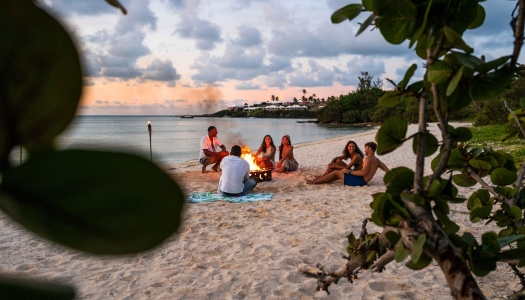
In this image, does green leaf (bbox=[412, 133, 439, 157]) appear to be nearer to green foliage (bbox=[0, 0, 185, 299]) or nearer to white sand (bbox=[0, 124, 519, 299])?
green foliage (bbox=[0, 0, 185, 299])

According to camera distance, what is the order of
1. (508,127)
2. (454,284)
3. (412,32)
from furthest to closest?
1. (508,127)
2. (454,284)
3. (412,32)

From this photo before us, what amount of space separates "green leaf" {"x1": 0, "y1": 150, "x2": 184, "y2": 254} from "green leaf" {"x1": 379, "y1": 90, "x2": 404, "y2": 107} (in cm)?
78

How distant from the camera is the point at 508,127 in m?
2.02

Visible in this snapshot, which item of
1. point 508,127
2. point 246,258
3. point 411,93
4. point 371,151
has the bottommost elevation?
point 246,258

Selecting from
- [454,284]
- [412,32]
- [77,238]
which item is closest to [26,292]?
[77,238]

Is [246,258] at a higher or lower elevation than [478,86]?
lower

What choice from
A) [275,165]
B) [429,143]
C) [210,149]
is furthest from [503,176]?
[210,149]

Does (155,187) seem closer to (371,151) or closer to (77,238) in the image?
(77,238)

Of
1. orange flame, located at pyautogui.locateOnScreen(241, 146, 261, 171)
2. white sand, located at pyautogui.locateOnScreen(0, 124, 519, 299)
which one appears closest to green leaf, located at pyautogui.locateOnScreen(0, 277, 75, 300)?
white sand, located at pyautogui.locateOnScreen(0, 124, 519, 299)

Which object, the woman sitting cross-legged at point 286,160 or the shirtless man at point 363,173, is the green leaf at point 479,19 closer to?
the shirtless man at point 363,173

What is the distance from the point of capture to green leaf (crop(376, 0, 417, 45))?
1.97 ft

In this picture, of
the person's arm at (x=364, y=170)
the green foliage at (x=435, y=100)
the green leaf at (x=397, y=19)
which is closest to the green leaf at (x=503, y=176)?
the green foliage at (x=435, y=100)

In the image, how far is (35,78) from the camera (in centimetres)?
15

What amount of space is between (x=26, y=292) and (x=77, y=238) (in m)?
0.04
